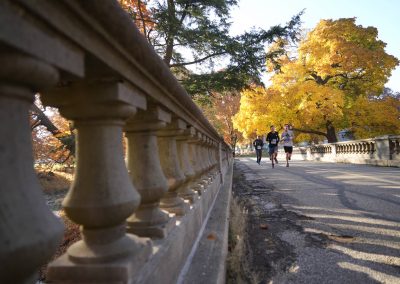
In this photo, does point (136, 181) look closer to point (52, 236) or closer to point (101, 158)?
point (101, 158)

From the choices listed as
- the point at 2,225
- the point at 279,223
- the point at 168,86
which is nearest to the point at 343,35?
the point at 279,223

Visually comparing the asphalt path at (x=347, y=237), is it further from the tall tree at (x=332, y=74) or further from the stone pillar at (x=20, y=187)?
the tall tree at (x=332, y=74)

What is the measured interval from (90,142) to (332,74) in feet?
71.2

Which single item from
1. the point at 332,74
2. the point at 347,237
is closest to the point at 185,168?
the point at 347,237

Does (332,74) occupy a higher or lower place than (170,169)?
higher

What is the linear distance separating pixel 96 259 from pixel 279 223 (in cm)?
304

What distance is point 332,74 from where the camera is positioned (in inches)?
813

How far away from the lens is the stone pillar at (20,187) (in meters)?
0.71

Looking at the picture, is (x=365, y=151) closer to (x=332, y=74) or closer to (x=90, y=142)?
(x=332, y=74)

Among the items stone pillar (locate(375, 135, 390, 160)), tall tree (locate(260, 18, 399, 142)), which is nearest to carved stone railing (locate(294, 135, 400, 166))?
stone pillar (locate(375, 135, 390, 160))

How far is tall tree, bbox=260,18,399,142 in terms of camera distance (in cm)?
1933

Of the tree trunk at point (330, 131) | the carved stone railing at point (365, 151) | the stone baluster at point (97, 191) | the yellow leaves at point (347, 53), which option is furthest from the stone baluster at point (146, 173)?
the tree trunk at point (330, 131)

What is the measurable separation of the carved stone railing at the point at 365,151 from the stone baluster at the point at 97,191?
522 inches

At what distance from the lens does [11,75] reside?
29.1 inches
